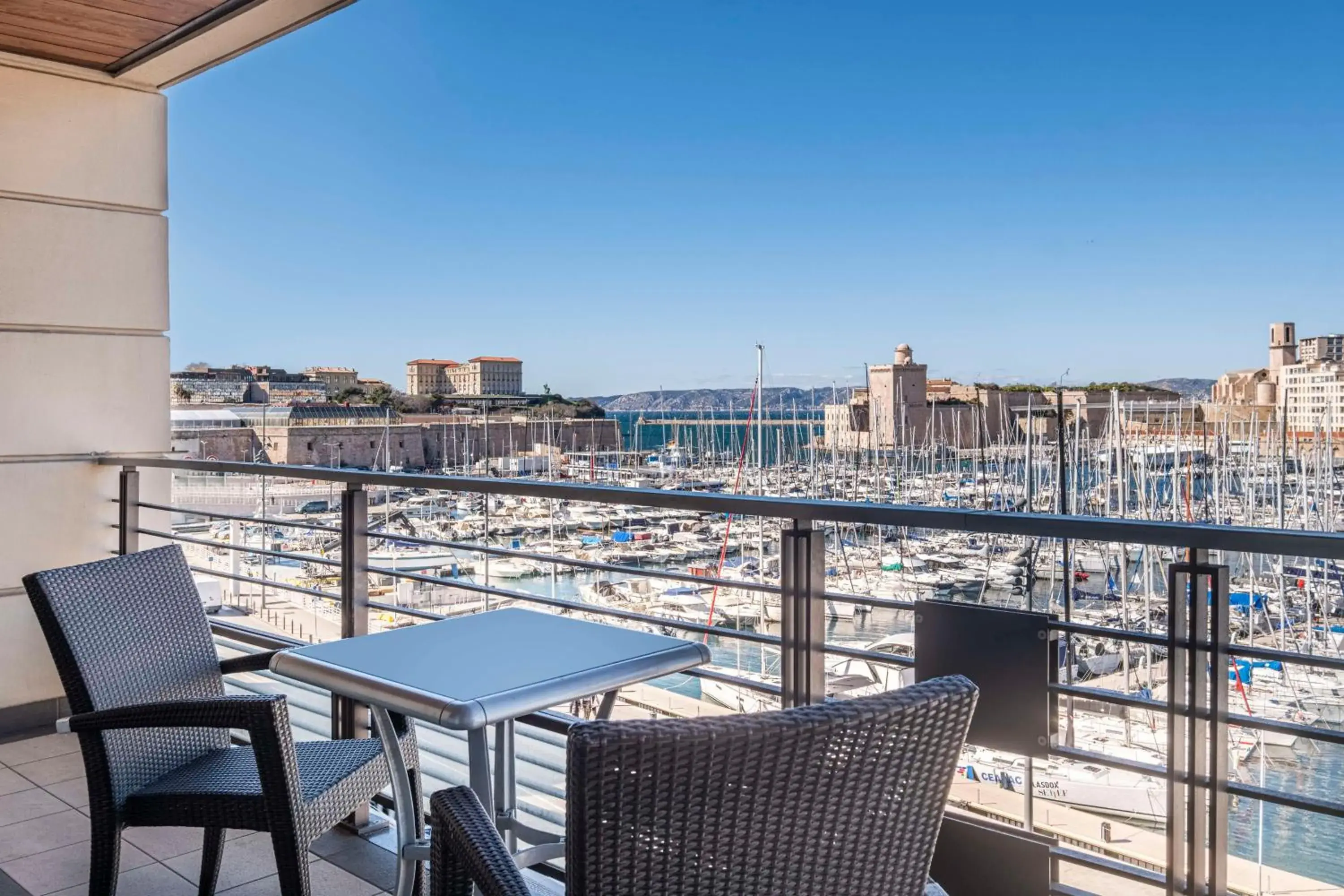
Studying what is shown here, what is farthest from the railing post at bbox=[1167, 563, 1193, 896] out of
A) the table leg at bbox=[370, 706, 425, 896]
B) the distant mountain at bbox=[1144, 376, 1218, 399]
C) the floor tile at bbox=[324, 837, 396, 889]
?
the distant mountain at bbox=[1144, 376, 1218, 399]

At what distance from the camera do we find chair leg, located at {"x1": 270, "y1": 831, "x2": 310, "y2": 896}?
78.2 inches

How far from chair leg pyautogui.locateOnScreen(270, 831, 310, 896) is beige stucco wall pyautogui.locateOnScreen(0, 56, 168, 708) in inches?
118

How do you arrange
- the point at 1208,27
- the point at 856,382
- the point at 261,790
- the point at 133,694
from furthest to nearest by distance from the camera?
the point at 1208,27, the point at 856,382, the point at 133,694, the point at 261,790

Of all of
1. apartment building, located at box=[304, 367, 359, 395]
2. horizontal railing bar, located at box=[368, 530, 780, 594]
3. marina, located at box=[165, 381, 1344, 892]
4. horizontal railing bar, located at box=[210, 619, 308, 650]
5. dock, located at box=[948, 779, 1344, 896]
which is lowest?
dock, located at box=[948, 779, 1344, 896]

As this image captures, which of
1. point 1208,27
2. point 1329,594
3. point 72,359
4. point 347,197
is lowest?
point 1329,594

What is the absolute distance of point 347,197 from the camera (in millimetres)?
40625

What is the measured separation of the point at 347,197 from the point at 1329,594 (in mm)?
37335

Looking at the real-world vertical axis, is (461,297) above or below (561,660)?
above

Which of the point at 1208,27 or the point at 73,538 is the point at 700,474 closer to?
the point at 73,538

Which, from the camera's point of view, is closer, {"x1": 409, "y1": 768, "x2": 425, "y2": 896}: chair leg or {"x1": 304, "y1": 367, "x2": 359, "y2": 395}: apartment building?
{"x1": 409, "y1": 768, "x2": 425, "y2": 896}: chair leg

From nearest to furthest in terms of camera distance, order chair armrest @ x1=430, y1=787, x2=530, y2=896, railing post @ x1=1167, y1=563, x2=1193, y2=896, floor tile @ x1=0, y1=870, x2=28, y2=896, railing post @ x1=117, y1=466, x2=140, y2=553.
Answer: chair armrest @ x1=430, y1=787, x2=530, y2=896
railing post @ x1=1167, y1=563, x2=1193, y2=896
floor tile @ x1=0, y1=870, x2=28, y2=896
railing post @ x1=117, y1=466, x2=140, y2=553

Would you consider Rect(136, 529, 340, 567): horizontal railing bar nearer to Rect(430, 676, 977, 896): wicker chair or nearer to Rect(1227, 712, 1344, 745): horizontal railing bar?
Rect(430, 676, 977, 896): wicker chair

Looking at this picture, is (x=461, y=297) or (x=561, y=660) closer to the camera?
(x=561, y=660)

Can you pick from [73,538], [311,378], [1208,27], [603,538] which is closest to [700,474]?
[603,538]
